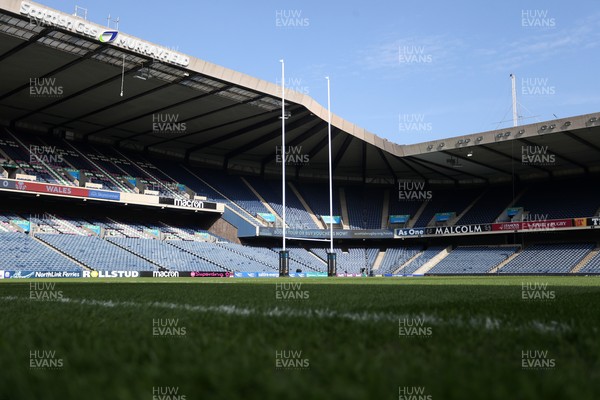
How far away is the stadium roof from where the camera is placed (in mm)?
25219

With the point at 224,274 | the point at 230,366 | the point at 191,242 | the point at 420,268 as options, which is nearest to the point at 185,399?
the point at 230,366

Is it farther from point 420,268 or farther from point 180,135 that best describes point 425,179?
point 180,135

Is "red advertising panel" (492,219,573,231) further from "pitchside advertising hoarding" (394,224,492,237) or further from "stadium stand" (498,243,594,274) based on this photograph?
"stadium stand" (498,243,594,274)

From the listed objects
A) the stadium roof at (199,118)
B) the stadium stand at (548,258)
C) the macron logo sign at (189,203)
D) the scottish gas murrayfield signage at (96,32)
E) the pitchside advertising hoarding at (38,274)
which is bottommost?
the pitchside advertising hoarding at (38,274)

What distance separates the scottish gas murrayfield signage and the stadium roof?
0.05 m

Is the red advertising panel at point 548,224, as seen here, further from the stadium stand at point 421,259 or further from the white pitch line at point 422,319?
the white pitch line at point 422,319

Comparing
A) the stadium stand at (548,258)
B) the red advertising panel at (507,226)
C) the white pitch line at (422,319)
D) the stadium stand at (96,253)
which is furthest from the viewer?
the red advertising panel at (507,226)

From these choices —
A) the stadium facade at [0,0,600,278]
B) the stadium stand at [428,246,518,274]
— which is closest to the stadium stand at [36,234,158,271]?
the stadium facade at [0,0,600,278]

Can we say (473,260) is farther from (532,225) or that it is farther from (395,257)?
(395,257)

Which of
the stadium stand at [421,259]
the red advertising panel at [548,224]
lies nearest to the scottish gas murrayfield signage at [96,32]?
the stadium stand at [421,259]

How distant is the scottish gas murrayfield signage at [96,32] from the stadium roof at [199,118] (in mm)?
45

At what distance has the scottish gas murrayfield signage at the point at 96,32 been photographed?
71.4 feet

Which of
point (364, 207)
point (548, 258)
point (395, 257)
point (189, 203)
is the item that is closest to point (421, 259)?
point (395, 257)

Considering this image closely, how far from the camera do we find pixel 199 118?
3694 centimetres
